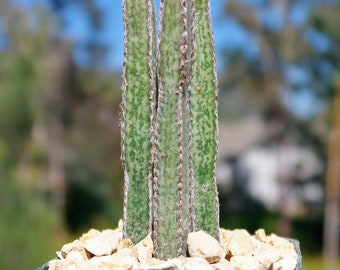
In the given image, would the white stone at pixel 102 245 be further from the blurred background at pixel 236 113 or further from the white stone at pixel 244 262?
the blurred background at pixel 236 113

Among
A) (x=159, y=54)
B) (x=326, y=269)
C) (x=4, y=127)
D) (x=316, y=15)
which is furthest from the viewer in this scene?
(x=326, y=269)

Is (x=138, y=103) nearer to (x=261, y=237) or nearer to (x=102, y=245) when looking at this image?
(x=102, y=245)

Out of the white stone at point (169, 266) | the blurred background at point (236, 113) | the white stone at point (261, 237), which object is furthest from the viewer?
the blurred background at point (236, 113)

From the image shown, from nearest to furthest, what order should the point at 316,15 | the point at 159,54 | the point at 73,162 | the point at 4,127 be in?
the point at 159,54 < the point at 4,127 < the point at 316,15 < the point at 73,162

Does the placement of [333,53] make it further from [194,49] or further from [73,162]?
[194,49]

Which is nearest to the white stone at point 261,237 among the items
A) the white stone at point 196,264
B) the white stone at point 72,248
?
the white stone at point 196,264

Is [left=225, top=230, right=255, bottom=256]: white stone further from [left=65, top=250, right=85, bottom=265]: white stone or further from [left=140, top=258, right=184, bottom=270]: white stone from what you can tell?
[left=65, top=250, right=85, bottom=265]: white stone

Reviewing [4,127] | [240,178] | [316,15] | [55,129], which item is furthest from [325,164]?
[4,127]

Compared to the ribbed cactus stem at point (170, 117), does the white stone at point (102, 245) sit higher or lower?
lower
